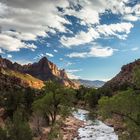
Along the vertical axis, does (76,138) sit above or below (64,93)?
below

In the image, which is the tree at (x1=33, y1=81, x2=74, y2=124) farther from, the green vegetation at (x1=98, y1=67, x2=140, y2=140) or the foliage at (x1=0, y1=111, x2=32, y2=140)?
the green vegetation at (x1=98, y1=67, x2=140, y2=140)

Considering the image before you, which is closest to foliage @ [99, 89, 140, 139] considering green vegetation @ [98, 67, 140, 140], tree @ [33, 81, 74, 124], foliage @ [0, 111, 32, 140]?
green vegetation @ [98, 67, 140, 140]

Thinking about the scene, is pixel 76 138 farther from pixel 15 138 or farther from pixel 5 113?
pixel 15 138

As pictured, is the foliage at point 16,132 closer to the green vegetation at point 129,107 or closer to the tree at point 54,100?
the green vegetation at point 129,107

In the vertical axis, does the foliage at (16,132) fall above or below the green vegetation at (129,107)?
below

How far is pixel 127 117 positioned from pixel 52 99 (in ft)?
137

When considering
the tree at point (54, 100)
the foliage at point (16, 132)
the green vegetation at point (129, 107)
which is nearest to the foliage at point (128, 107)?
the green vegetation at point (129, 107)

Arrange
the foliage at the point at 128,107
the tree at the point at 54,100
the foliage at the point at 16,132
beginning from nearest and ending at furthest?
the foliage at the point at 128,107, the foliage at the point at 16,132, the tree at the point at 54,100

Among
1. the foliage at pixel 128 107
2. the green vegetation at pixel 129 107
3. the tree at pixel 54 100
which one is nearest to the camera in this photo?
the green vegetation at pixel 129 107

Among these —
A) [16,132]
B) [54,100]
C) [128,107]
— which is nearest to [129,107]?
[128,107]

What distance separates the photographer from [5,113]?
249 feet

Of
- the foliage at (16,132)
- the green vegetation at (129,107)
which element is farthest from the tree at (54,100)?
the green vegetation at (129,107)

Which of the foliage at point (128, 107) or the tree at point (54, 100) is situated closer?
the foliage at point (128, 107)

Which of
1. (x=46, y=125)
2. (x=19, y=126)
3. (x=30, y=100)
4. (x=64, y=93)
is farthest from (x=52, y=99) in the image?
(x=19, y=126)
